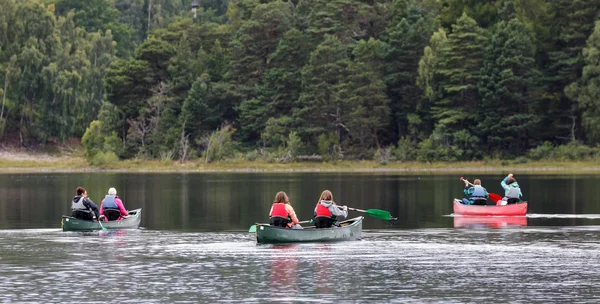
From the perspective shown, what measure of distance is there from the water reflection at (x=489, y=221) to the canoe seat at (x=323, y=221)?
9809 mm

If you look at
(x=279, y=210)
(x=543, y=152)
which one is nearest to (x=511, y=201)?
(x=279, y=210)

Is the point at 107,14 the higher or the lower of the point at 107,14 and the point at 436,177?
the higher

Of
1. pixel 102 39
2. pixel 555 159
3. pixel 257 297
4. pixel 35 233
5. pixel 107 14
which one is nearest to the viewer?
pixel 257 297

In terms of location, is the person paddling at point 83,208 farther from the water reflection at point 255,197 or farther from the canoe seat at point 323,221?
the canoe seat at point 323,221

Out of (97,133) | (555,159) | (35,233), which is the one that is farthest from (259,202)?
(97,133)

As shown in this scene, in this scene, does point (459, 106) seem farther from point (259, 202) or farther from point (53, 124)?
point (259, 202)

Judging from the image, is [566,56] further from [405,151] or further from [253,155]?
[253,155]

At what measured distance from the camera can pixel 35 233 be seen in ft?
162

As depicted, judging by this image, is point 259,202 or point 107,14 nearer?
point 259,202

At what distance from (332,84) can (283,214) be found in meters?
90.8

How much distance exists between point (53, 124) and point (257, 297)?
403ft

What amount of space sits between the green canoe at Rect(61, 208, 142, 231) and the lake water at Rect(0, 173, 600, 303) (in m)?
0.63

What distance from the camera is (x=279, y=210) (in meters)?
43.4

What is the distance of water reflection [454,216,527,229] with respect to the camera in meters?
53.6
